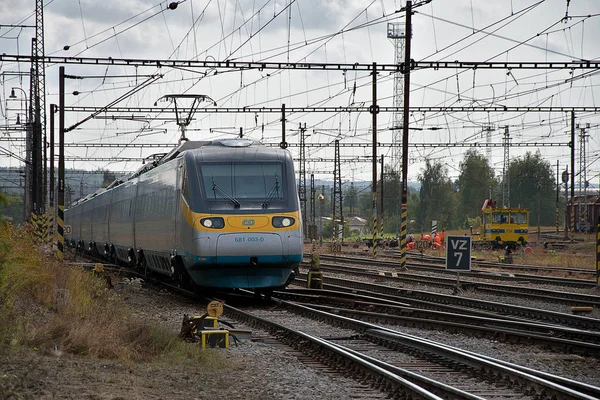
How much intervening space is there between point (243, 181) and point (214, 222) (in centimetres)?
115

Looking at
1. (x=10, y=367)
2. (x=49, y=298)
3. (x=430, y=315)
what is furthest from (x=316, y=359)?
(x=49, y=298)

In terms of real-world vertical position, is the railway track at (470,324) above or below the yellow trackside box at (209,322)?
below

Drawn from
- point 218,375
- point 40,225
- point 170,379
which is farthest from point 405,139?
point 170,379

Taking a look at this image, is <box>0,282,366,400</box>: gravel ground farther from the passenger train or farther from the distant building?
the distant building

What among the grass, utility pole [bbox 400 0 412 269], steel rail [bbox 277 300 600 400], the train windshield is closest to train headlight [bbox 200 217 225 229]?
the train windshield

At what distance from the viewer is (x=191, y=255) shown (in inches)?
689

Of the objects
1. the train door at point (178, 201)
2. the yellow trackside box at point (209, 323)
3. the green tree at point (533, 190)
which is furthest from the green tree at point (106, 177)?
the green tree at point (533, 190)

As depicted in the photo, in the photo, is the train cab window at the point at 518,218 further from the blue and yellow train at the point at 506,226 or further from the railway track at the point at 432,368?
the railway track at the point at 432,368

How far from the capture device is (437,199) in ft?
382

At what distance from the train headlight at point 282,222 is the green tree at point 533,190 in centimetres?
9552

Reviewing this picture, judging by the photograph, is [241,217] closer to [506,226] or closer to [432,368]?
[432,368]

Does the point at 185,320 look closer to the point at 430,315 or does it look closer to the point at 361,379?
the point at 361,379

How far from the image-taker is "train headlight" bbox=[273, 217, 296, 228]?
17656 mm

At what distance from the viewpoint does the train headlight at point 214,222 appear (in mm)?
17391
